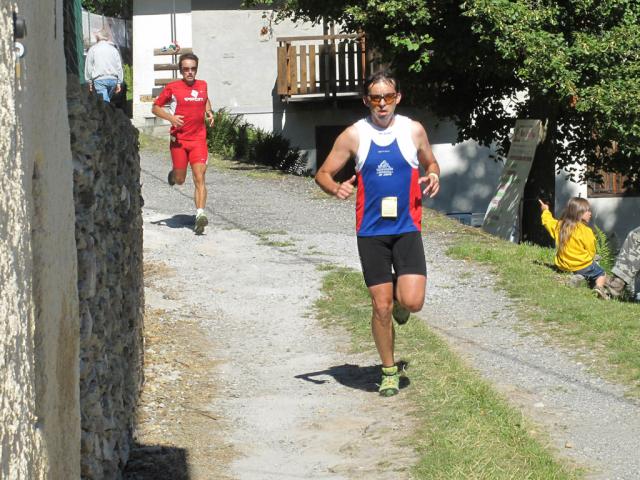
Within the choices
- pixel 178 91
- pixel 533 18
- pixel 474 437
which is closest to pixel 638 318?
pixel 474 437

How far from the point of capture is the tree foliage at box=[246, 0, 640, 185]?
14578mm

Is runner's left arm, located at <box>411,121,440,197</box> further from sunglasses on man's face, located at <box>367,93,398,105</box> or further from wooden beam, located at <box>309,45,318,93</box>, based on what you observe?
wooden beam, located at <box>309,45,318,93</box>

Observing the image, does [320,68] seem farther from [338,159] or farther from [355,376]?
[338,159]

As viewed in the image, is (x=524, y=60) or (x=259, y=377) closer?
(x=259, y=377)

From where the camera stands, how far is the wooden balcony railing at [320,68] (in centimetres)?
2512

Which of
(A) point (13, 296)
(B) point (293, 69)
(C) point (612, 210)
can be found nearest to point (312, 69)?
(B) point (293, 69)

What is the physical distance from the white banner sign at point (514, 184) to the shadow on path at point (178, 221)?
442 centimetres

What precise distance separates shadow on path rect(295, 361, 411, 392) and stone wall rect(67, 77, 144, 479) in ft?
3.89

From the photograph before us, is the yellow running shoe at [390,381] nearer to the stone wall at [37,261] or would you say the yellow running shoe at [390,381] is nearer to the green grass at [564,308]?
the green grass at [564,308]

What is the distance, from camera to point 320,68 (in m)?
25.5

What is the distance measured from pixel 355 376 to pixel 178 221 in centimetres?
661

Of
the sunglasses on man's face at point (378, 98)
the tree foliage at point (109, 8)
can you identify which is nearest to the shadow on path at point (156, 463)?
the sunglasses on man's face at point (378, 98)

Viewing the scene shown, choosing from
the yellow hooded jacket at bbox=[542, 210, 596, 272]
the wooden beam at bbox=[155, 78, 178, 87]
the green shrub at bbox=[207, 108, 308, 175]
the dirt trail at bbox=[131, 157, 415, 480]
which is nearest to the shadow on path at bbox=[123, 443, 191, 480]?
the dirt trail at bbox=[131, 157, 415, 480]

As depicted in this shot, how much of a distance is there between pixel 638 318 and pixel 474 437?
3638 mm
